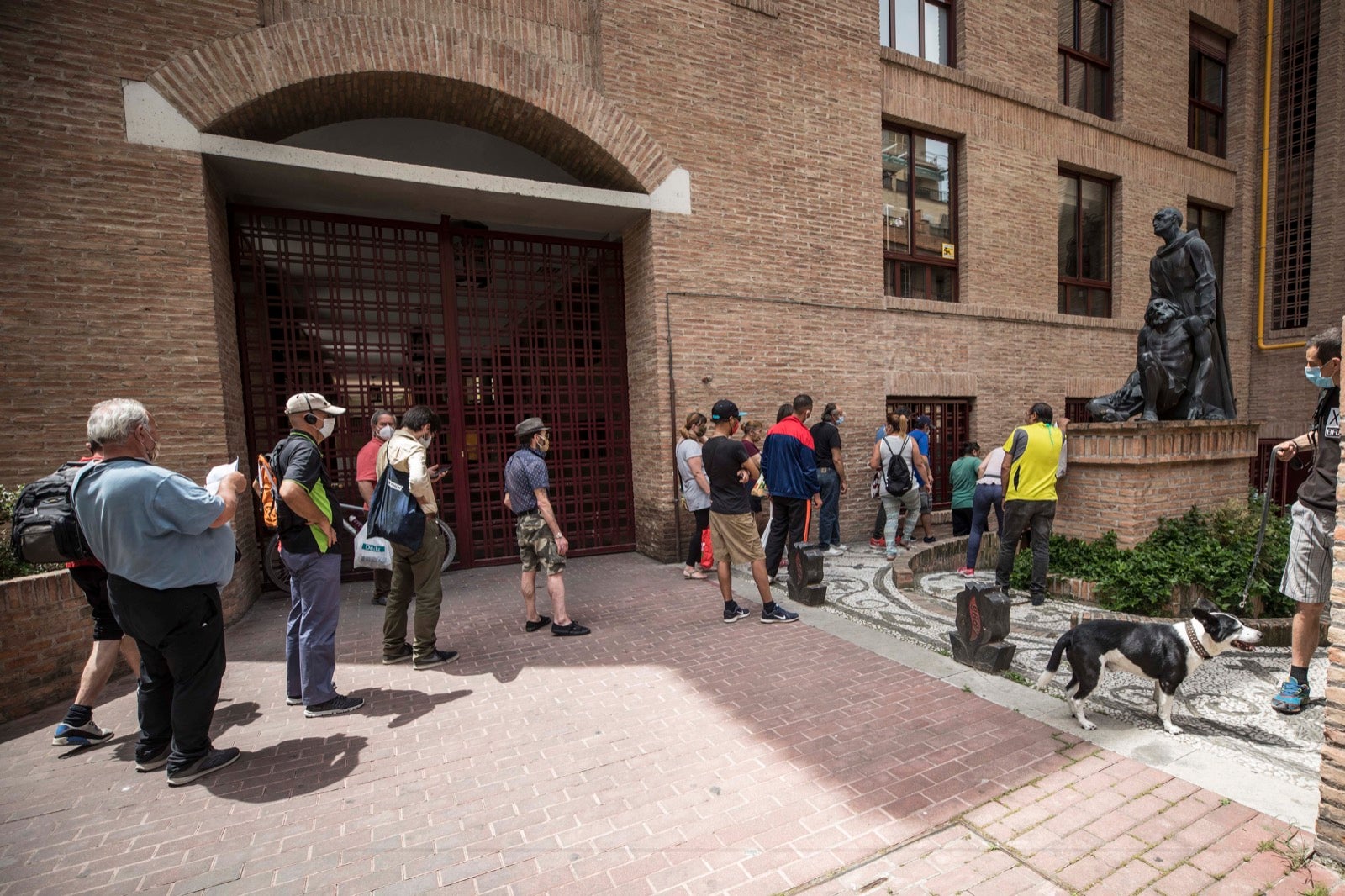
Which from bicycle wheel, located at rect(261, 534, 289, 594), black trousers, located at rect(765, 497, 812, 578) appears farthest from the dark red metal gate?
black trousers, located at rect(765, 497, 812, 578)

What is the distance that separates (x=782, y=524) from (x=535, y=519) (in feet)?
8.09

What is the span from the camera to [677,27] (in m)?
7.44

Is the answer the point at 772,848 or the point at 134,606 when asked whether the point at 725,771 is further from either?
the point at 134,606

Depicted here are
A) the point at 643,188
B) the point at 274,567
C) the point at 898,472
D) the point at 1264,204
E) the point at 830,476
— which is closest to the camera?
the point at 274,567

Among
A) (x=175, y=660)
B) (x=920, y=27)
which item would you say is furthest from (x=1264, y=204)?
(x=175, y=660)

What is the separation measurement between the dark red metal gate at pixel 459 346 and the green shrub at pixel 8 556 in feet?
8.35

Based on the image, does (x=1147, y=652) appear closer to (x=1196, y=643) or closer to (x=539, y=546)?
(x=1196, y=643)

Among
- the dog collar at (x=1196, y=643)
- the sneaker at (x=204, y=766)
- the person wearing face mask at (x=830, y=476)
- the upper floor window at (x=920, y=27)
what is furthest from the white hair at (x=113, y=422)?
the upper floor window at (x=920, y=27)

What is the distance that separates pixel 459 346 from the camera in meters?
7.66

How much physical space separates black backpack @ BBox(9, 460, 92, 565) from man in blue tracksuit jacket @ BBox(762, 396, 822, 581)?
4.87 m

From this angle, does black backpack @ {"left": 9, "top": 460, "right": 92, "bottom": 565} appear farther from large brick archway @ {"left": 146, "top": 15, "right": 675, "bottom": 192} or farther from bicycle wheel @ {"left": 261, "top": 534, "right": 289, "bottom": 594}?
large brick archway @ {"left": 146, "top": 15, "right": 675, "bottom": 192}

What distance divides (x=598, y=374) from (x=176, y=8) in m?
5.46

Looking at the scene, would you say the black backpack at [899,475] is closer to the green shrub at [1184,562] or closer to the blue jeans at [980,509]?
the blue jeans at [980,509]

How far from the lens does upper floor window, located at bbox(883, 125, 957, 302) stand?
9.51 meters
